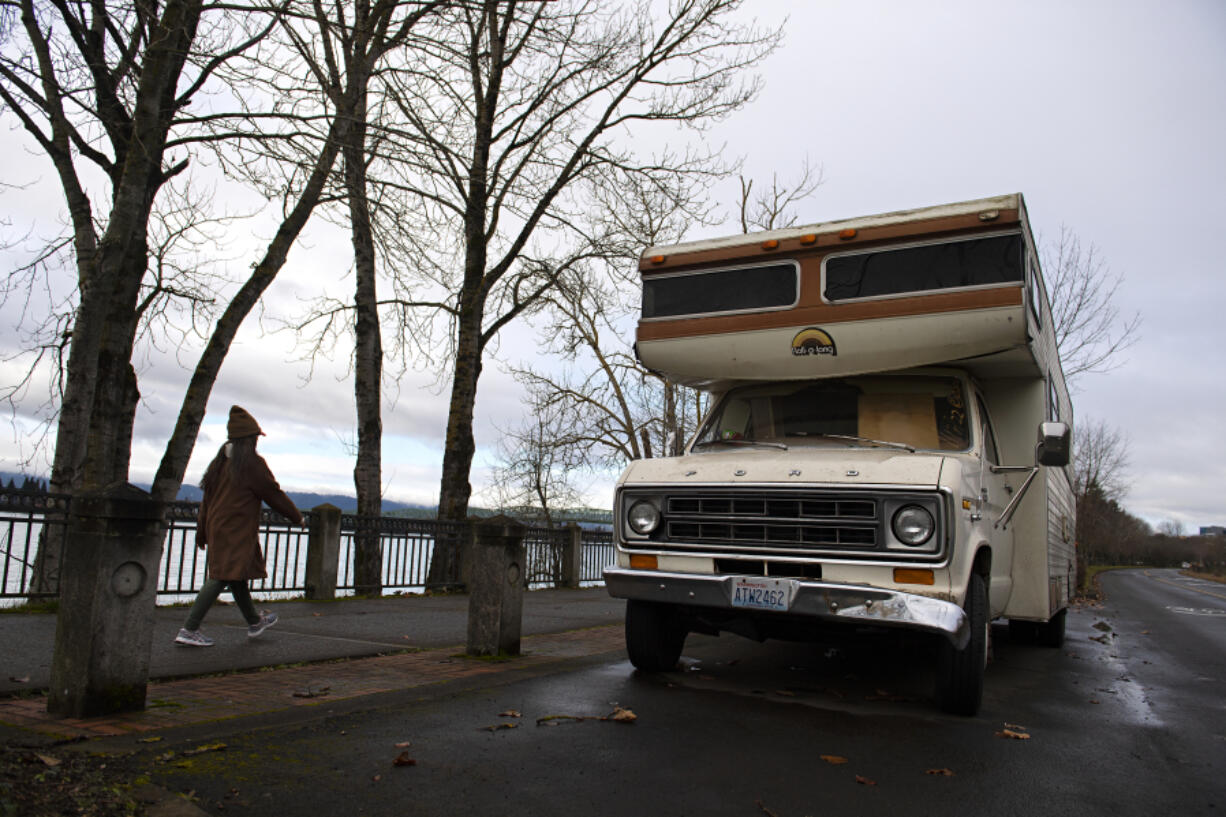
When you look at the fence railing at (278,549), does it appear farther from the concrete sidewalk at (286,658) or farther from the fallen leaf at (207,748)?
the fallen leaf at (207,748)

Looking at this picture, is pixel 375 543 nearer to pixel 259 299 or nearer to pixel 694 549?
pixel 259 299

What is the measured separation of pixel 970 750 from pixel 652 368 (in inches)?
144

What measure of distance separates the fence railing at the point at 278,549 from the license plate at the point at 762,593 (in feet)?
11.3

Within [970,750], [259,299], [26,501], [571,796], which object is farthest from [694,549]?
[259,299]

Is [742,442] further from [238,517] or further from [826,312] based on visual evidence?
[238,517]

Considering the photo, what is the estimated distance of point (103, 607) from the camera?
14.1ft

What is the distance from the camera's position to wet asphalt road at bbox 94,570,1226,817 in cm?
354

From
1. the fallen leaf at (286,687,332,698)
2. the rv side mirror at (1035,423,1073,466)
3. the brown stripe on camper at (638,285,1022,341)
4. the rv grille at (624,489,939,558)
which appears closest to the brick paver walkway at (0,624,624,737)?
the fallen leaf at (286,687,332,698)

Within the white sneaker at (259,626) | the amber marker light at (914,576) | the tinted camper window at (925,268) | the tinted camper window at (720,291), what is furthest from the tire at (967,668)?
the white sneaker at (259,626)

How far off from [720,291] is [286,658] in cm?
420

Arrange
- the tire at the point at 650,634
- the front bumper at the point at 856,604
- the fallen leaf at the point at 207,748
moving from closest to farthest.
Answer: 1. the fallen leaf at the point at 207,748
2. the front bumper at the point at 856,604
3. the tire at the point at 650,634

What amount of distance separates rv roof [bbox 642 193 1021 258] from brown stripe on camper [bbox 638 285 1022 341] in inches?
11.7

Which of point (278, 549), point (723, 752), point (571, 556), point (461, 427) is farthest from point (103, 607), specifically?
point (571, 556)

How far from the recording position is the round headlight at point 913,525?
197 inches
